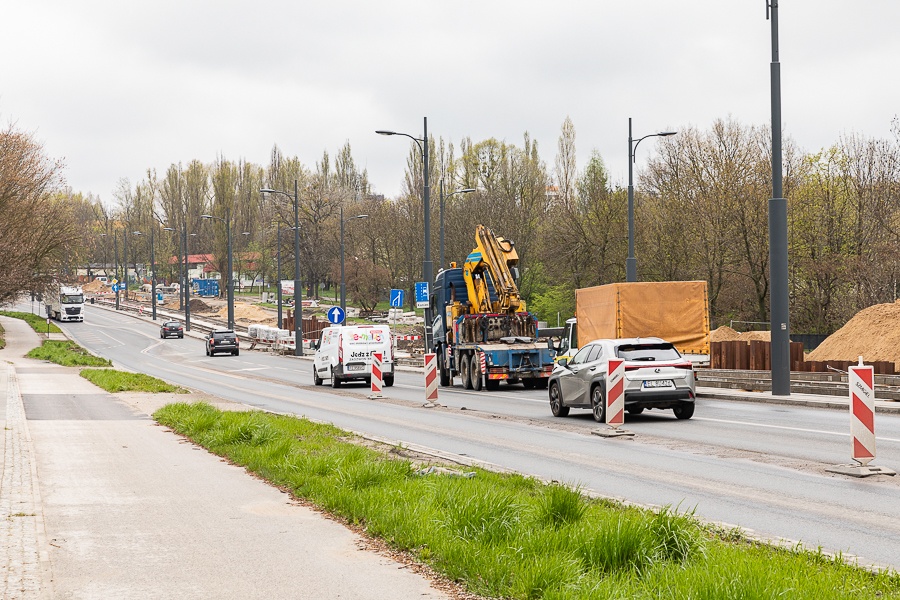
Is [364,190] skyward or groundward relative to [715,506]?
skyward

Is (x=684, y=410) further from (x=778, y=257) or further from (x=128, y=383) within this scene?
(x=128, y=383)

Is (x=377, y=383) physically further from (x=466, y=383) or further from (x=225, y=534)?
(x=225, y=534)

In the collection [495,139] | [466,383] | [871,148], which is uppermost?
[495,139]

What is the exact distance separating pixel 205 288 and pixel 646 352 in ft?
382

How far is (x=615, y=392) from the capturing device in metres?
16.9

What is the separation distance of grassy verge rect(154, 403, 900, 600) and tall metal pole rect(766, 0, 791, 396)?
14.8 metres

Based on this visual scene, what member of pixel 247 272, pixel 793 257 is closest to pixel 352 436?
pixel 793 257

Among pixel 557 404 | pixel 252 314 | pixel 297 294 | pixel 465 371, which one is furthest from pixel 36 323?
pixel 557 404

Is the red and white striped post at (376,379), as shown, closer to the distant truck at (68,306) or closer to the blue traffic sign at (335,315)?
the blue traffic sign at (335,315)

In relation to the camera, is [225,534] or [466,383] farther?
[466,383]

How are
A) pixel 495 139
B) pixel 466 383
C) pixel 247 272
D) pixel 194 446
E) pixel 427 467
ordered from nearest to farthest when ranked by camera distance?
pixel 427 467 < pixel 194 446 < pixel 466 383 < pixel 495 139 < pixel 247 272

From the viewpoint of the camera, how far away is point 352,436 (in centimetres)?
1639

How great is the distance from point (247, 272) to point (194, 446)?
413 feet

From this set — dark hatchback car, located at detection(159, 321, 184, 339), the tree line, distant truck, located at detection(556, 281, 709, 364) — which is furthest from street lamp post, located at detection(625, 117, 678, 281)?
dark hatchback car, located at detection(159, 321, 184, 339)
